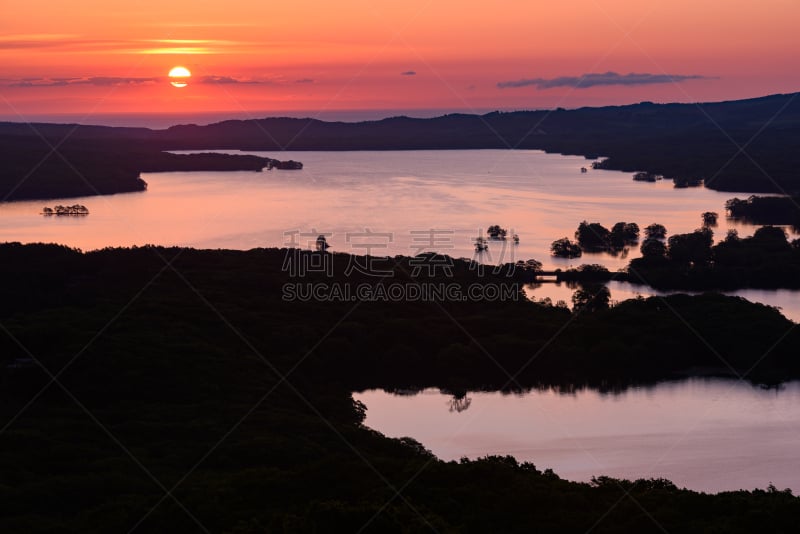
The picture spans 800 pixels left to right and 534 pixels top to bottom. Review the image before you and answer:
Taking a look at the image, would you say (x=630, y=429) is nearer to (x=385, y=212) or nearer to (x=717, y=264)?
(x=717, y=264)

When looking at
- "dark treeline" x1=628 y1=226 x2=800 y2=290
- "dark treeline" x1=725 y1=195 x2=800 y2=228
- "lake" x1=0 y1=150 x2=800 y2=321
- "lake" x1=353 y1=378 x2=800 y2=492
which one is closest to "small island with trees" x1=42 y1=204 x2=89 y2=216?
"lake" x1=0 y1=150 x2=800 y2=321

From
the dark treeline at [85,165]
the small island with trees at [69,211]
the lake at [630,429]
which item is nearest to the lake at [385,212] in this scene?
the small island with trees at [69,211]

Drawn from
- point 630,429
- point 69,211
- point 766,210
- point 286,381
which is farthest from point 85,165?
point 630,429

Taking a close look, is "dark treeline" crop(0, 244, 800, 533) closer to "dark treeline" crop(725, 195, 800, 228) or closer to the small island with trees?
the small island with trees

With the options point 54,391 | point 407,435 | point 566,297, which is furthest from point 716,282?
point 54,391

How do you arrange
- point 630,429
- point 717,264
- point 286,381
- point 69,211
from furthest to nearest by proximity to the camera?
point 69,211
point 717,264
point 286,381
point 630,429

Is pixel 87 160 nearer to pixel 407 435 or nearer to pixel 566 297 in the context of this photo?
pixel 566 297

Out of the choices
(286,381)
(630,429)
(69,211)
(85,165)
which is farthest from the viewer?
(85,165)

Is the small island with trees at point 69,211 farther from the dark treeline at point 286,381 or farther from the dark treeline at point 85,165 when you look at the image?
the dark treeline at point 286,381
